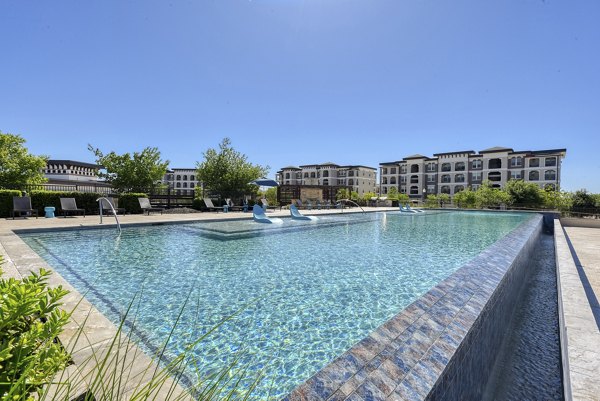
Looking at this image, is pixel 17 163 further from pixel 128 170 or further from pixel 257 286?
pixel 257 286

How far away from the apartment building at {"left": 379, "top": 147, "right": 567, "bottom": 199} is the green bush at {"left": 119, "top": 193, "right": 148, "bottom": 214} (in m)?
40.5

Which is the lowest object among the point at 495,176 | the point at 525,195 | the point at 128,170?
the point at 525,195

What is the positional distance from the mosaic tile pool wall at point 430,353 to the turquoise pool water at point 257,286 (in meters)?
0.46

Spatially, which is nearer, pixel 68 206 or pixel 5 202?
pixel 5 202

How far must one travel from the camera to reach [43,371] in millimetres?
1075

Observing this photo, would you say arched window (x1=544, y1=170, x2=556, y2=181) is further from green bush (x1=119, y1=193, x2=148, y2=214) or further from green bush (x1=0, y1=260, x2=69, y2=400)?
green bush (x1=0, y1=260, x2=69, y2=400)

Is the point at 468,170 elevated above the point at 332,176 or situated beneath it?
elevated above

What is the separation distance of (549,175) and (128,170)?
5972 centimetres

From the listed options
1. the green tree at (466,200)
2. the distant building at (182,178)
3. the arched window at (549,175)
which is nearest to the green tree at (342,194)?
the green tree at (466,200)

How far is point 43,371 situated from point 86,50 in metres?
15.4

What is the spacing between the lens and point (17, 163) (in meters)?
17.2

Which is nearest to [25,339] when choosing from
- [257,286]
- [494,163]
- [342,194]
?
[257,286]

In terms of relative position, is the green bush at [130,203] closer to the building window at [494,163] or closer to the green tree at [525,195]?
the green tree at [525,195]

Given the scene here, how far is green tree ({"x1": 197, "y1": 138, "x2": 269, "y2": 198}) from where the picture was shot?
22.6m
